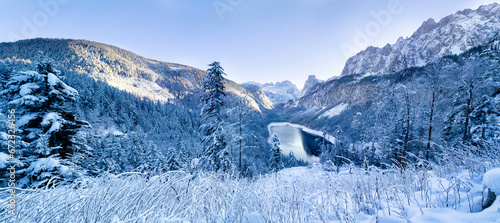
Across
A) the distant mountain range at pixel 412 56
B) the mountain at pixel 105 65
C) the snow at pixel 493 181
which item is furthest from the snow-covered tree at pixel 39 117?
the mountain at pixel 105 65

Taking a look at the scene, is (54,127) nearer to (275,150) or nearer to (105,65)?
(275,150)

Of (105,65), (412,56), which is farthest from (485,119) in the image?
(105,65)

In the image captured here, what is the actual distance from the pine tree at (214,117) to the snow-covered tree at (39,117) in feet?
22.6

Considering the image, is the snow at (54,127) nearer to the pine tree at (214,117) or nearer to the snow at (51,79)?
the snow at (51,79)

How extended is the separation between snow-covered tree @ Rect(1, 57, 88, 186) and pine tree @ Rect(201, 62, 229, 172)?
6.88 m

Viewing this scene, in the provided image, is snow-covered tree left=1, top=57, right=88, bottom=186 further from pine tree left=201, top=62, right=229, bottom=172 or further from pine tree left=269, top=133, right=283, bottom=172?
pine tree left=269, top=133, right=283, bottom=172

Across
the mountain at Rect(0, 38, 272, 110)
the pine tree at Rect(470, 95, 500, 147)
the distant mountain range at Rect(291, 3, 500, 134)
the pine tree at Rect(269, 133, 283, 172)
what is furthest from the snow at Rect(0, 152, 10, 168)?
the mountain at Rect(0, 38, 272, 110)

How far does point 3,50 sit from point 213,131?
22218 cm

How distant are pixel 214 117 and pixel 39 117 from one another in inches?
330

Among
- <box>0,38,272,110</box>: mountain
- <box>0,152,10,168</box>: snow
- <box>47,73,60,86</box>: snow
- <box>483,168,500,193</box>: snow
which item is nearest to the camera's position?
<box>483,168,500,193</box>: snow

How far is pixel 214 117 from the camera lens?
1244cm

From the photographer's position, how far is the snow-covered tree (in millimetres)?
6566

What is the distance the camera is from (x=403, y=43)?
178 meters

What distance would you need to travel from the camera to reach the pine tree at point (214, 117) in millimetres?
11797
